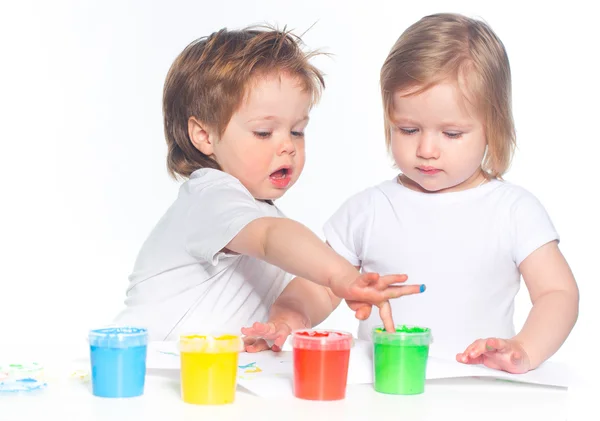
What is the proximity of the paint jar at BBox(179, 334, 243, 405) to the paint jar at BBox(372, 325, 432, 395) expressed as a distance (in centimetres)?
22

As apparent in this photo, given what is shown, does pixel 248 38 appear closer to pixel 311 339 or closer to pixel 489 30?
pixel 489 30

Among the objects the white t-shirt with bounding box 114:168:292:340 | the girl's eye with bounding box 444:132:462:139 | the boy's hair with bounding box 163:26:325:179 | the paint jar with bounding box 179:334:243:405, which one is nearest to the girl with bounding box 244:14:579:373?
the girl's eye with bounding box 444:132:462:139

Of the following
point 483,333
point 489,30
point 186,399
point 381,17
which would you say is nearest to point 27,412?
point 186,399

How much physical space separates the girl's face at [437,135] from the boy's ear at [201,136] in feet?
1.35

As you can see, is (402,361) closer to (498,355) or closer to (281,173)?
(498,355)

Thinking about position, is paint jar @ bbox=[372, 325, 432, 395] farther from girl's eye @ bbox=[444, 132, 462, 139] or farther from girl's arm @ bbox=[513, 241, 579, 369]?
girl's eye @ bbox=[444, 132, 462, 139]

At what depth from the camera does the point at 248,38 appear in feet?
6.75

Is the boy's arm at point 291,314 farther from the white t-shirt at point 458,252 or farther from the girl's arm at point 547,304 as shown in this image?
the girl's arm at point 547,304

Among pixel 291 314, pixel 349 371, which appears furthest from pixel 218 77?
pixel 349 371

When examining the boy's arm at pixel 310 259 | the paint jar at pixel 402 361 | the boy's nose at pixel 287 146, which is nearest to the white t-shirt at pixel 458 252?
the boy's nose at pixel 287 146

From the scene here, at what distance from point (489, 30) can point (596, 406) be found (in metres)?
0.89

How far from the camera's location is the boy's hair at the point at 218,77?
6.50 feet

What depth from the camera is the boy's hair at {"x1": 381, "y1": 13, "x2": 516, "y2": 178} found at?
1.85 m

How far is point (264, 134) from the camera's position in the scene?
1.99 meters
